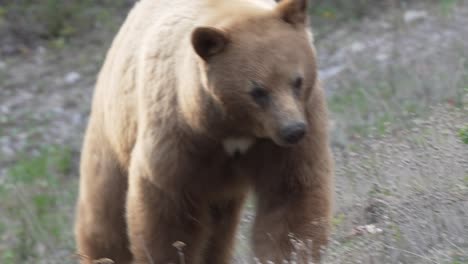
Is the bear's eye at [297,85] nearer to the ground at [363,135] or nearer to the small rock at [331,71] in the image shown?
the ground at [363,135]

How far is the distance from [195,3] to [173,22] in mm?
148

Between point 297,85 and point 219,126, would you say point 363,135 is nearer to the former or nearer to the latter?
point 219,126

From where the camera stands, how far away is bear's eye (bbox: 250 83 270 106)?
4.52 meters

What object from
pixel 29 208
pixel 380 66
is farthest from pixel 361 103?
pixel 29 208

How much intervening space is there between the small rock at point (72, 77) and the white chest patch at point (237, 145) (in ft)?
21.7

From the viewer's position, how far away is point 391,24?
38.4 ft

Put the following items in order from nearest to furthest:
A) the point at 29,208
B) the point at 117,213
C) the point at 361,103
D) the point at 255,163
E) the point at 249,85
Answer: the point at 249,85
the point at 255,163
the point at 117,213
the point at 29,208
the point at 361,103

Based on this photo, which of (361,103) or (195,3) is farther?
(361,103)

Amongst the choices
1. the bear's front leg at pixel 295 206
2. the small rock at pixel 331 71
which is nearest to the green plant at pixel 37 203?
the small rock at pixel 331 71

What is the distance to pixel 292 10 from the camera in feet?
15.4

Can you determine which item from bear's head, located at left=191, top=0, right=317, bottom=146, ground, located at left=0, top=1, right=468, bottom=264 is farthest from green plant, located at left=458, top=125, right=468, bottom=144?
bear's head, located at left=191, top=0, right=317, bottom=146

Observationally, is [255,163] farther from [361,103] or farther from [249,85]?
[361,103]

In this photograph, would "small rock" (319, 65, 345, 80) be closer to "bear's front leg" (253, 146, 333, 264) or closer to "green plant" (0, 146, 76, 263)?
"green plant" (0, 146, 76, 263)

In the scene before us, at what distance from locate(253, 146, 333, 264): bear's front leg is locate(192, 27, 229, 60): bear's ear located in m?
0.71
